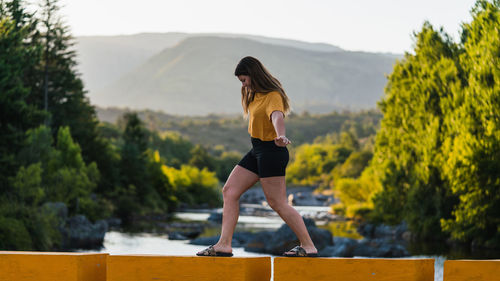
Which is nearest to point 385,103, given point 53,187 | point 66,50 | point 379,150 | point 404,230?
point 379,150

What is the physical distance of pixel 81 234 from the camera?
138 feet

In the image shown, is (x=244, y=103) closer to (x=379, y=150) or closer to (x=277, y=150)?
(x=277, y=150)

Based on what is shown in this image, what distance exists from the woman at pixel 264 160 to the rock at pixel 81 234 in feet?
107

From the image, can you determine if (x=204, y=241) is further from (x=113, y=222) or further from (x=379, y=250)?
(x=113, y=222)

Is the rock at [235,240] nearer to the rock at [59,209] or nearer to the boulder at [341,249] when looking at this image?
the boulder at [341,249]

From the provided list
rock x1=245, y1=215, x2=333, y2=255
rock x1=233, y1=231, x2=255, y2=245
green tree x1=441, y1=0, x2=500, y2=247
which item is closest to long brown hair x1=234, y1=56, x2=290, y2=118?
green tree x1=441, y1=0, x2=500, y2=247

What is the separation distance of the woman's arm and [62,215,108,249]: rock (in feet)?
108

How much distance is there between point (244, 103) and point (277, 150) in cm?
69

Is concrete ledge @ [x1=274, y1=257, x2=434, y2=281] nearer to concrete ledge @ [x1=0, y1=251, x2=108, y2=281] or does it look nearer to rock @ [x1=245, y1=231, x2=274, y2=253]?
concrete ledge @ [x1=0, y1=251, x2=108, y2=281]

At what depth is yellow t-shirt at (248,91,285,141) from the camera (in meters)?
7.40

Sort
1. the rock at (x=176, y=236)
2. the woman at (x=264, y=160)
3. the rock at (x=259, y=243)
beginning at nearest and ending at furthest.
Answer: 1. the woman at (x=264, y=160)
2. the rock at (x=259, y=243)
3. the rock at (x=176, y=236)

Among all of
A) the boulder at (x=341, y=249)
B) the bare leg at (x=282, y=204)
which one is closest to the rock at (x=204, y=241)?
the boulder at (x=341, y=249)

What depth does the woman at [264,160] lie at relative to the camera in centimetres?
738

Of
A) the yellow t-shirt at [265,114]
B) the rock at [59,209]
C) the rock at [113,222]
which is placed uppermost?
the yellow t-shirt at [265,114]
